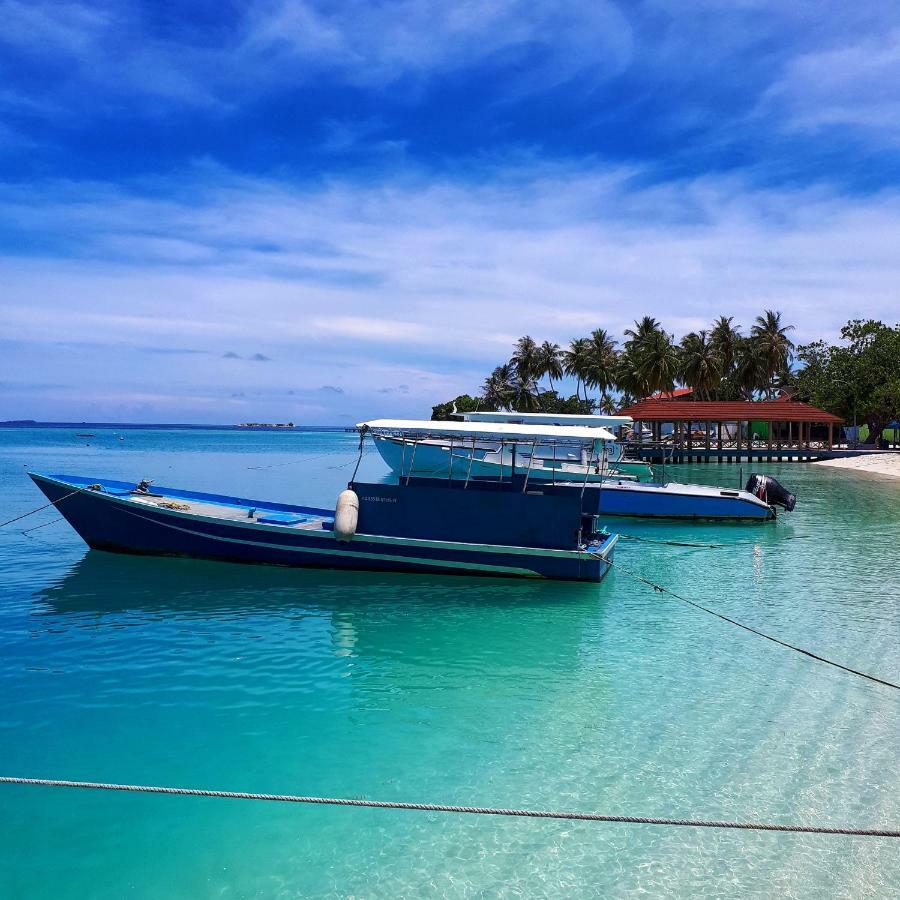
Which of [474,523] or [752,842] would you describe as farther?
[474,523]

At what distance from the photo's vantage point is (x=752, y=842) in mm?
6344

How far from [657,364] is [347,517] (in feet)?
192

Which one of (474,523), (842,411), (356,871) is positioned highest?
(842,411)

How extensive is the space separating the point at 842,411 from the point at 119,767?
231 ft

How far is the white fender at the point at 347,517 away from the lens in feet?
49.3

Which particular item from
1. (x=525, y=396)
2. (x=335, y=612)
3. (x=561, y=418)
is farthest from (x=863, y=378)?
(x=335, y=612)

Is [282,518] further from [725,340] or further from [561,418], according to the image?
[725,340]

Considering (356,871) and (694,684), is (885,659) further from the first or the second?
(356,871)

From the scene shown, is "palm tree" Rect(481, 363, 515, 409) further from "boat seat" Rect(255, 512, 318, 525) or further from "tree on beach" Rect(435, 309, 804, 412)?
"boat seat" Rect(255, 512, 318, 525)

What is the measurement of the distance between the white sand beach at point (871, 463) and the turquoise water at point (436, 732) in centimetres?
3998

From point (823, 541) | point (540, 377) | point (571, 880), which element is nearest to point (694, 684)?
Result: point (571, 880)

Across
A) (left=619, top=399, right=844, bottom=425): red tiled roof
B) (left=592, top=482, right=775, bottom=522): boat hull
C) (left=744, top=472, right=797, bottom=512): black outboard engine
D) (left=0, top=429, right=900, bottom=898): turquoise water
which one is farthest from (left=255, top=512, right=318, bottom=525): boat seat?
(left=619, top=399, right=844, bottom=425): red tiled roof

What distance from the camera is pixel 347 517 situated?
15.0m

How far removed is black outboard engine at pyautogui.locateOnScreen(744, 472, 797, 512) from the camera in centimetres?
2781
